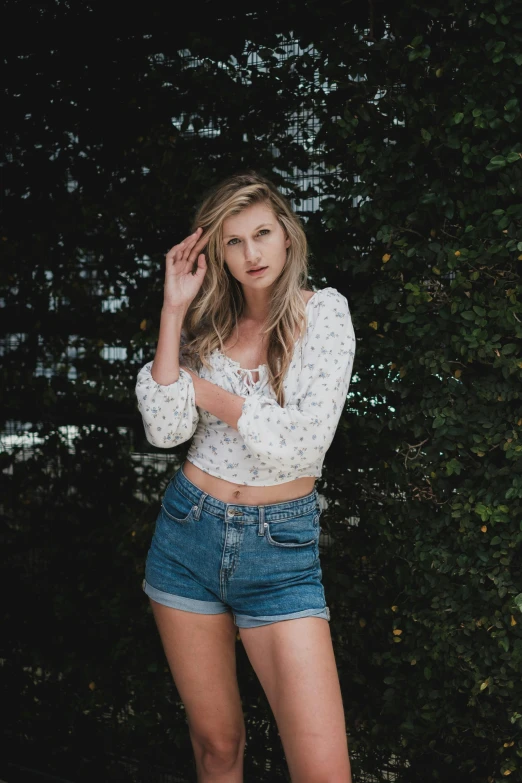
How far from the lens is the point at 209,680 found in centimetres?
229

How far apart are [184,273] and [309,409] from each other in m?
0.56

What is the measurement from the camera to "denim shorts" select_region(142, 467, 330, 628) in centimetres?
215

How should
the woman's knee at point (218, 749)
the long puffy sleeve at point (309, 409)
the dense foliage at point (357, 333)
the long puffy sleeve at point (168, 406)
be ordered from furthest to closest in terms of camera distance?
the dense foliage at point (357, 333) → the woman's knee at point (218, 749) → the long puffy sleeve at point (168, 406) → the long puffy sleeve at point (309, 409)

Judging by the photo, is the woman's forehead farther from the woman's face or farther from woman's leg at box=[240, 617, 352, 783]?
woman's leg at box=[240, 617, 352, 783]

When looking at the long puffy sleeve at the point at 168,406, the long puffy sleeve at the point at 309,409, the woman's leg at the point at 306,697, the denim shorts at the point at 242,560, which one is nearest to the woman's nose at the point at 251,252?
the long puffy sleeve at the point at 309,409

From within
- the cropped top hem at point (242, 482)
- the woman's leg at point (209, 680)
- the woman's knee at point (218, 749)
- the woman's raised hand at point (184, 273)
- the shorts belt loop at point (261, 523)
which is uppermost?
the woman's raised hand at point (184, 273)

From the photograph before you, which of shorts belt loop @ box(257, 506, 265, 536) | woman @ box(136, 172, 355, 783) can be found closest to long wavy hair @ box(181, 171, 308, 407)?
woman @ box(136, 172, 355, 783)

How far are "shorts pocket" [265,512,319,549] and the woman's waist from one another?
7cm

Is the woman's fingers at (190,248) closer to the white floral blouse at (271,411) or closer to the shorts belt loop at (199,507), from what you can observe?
the white floral blouse at (271,411)

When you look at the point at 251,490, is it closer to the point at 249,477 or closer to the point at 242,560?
the point at 249,477

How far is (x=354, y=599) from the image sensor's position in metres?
2.85

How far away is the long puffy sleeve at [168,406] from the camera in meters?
2.21

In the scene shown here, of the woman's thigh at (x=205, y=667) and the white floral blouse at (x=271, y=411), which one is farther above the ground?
the white floral blouse at (x=271, y=411)

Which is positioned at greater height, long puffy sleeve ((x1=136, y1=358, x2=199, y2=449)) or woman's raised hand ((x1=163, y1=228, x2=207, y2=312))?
woman's raised hand ((x1=163, y1=228, x2=207, y2=312))
